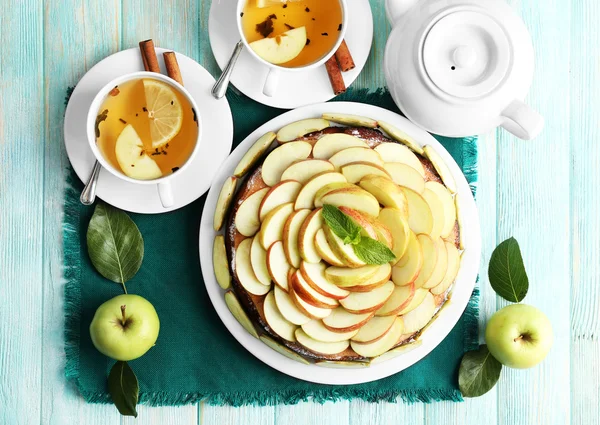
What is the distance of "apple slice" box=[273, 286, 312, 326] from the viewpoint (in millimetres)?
1232

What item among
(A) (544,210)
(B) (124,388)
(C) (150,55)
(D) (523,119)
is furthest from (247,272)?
(A) (544,210)

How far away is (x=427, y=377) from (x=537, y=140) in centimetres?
61

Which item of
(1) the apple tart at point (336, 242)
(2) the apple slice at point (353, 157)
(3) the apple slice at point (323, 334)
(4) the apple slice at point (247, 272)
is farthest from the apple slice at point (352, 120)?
(3) the apple slice at point (323, 334)

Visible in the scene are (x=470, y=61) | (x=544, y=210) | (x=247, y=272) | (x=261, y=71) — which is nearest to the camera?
(x=470, y=61)

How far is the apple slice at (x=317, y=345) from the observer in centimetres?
125

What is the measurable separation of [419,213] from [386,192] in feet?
0.28

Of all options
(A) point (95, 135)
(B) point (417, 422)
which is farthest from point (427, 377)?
(A) point (95, 135)

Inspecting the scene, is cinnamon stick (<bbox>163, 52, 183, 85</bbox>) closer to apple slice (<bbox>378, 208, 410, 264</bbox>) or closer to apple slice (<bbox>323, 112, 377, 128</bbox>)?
apple slice (<bbox>323, 112, 377, 128</bbox>)

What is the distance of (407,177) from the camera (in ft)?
4.11

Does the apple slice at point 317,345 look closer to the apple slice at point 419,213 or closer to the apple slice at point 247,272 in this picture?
the apple slice at point 247,272

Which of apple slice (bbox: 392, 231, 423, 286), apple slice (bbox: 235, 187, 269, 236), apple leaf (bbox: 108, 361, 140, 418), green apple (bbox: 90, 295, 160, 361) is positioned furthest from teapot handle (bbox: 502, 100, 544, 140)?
apple leaf (bbox: 108, 361, 140, 418)

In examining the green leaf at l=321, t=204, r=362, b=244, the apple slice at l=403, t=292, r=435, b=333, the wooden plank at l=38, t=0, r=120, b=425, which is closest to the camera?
the green leaf at l=321, t=204, r=362, b=244

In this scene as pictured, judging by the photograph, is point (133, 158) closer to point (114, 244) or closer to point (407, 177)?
point (114, 244)

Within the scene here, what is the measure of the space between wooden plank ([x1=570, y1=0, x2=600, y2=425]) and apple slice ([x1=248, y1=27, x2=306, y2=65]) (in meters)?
0.67
